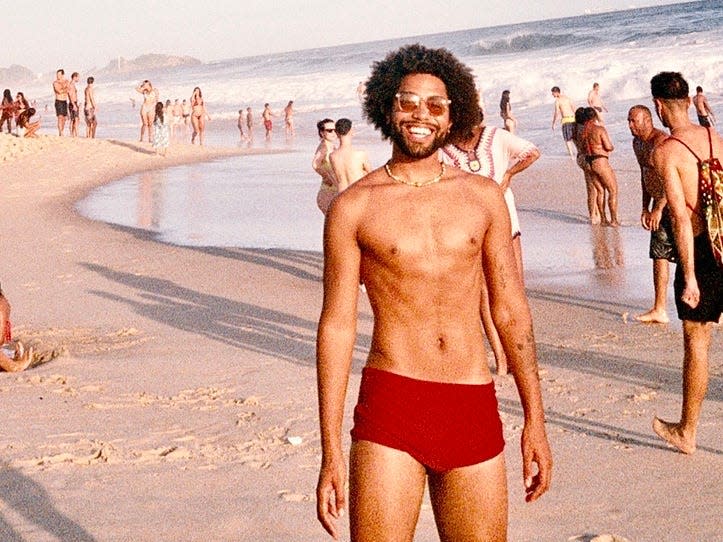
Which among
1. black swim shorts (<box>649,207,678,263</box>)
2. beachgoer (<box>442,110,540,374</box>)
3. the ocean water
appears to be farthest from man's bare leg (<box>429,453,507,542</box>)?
the ocean water

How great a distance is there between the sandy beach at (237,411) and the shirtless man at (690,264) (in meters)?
0.23

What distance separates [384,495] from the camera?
10.6ft

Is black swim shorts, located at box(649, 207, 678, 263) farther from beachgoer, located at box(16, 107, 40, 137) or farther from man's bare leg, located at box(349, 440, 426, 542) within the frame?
beachgoer, located at box(16, 107, 40, 137)

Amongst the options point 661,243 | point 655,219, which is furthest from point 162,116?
point 655,219

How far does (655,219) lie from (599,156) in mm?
6441

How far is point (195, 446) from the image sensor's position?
6.12 meters

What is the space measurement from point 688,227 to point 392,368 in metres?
2.78

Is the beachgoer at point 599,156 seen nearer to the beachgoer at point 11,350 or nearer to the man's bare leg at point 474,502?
the beachgoer at point 11,350

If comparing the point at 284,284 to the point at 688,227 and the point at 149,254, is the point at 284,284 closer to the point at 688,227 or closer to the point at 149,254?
the point at 149,254

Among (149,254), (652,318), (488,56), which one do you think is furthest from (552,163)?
(488,56)

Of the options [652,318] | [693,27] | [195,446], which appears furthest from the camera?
[693,27]

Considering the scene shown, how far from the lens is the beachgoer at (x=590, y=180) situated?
14.7m

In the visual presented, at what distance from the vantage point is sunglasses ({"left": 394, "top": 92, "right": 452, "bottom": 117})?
11.3 ft

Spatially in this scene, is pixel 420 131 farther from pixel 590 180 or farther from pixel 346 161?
pixel 590 180
